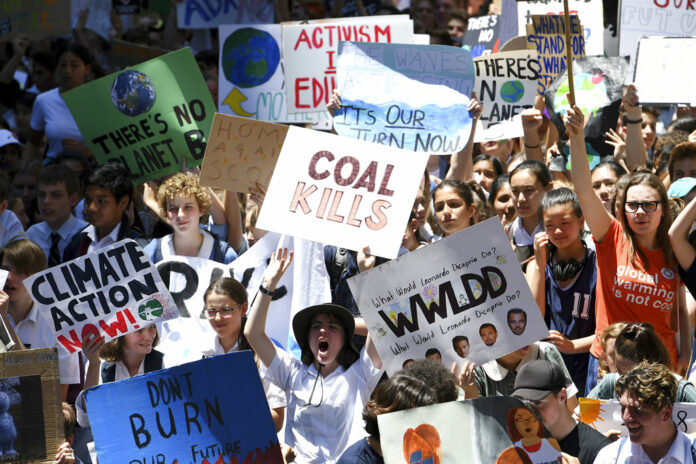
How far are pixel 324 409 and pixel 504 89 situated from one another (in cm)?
393

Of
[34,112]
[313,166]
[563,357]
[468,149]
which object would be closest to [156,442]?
[313,166]

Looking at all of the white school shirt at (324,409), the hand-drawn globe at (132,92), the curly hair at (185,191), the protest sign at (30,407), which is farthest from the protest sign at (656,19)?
the protest sign at (30,407)

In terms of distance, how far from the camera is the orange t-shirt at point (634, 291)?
20.2ft

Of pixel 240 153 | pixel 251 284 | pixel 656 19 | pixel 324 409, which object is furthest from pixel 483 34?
pixel 324 409

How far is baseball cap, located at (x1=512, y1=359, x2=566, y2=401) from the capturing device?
511cm

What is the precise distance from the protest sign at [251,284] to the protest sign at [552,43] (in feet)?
9.40

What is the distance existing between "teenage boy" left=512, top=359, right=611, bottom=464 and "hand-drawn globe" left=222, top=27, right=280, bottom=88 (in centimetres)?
519

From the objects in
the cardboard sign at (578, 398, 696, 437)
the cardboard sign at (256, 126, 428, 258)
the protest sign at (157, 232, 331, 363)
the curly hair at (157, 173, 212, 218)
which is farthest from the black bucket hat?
the curly hair at (157, 173, 212, 218)

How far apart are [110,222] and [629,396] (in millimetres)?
4430

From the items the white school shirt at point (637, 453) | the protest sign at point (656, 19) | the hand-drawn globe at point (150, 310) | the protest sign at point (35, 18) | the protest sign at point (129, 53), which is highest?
the protest sign at point (35, 18)

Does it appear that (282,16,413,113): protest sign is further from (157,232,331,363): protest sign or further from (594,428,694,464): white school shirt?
(594,428,694,464): white school shirt

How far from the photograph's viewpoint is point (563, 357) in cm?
646

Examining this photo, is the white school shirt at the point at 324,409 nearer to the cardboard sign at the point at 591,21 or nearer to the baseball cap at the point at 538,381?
the baseball cap at the point at 538,381

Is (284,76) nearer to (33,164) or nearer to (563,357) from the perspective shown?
(33,164)
